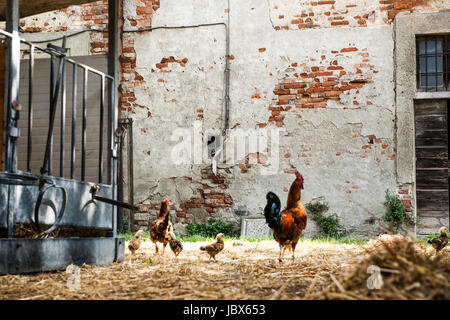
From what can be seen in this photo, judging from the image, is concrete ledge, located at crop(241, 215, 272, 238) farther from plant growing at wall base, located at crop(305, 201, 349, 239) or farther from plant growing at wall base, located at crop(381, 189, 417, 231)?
plant growing at wall base, located at crop(381, 189, 417, 231)

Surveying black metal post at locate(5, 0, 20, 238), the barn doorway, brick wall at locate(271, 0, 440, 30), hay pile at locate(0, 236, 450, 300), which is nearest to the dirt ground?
hay pile at locate(0, 236, 450, 300)

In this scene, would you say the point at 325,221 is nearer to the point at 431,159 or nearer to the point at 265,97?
the point at 431,159

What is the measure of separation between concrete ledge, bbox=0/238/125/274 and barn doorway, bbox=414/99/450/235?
6130 millimetres

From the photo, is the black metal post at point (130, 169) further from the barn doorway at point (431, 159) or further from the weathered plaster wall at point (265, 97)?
the barn doorway at point (431, 159)

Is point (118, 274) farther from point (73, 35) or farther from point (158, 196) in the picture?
point (73, 35)

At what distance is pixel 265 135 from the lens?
9375 mm

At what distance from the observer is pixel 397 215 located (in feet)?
28.7

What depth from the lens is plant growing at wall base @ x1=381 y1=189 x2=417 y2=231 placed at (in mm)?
8750

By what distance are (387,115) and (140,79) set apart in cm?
464

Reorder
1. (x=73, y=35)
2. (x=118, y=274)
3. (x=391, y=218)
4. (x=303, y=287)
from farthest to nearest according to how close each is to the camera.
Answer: (x=73, y=35) < (x=391, y=218) < (x=118, y=274) < (x=303, y=287)

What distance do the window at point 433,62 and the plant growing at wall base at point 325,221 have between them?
2.76 meters

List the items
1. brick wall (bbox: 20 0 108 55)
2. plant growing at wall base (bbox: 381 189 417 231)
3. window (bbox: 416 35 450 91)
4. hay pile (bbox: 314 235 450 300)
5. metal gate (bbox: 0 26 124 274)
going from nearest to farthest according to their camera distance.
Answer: hay pile (bbox: 314 235 450 300)
metal gate (bbox: 0 26 124 274)
plant growing at wall base (bbox: 381 189 417 231)
window (bbox: 416 35 450 91)
brick wall (bbox: 20 0 108 55)

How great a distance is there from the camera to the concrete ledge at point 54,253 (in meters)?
3.46

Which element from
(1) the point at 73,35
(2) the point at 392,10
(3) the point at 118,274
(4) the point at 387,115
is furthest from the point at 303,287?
(1) the point at 73,35
